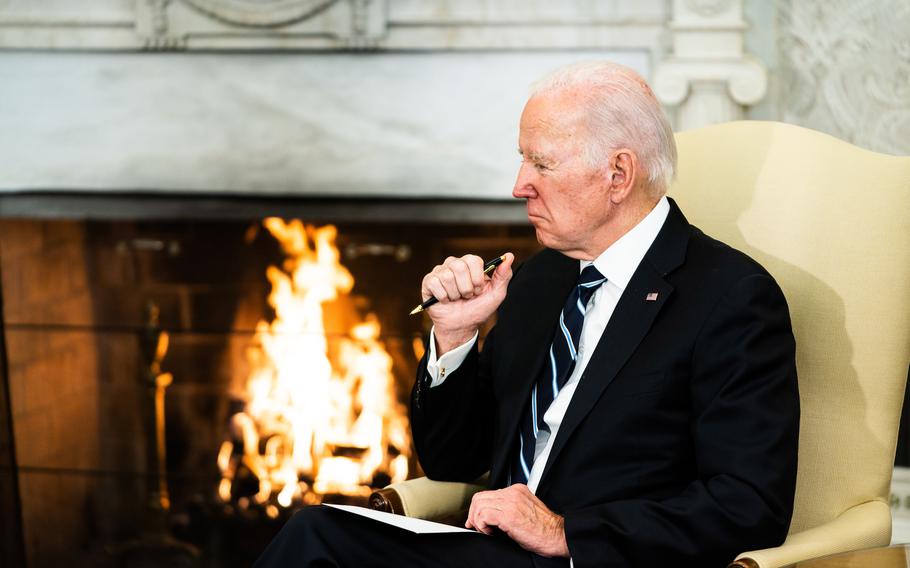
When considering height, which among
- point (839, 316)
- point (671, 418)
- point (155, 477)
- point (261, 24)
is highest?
point (261, 24)

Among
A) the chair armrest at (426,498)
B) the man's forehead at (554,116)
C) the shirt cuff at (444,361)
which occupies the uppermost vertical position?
the man's forehead at (554,116)

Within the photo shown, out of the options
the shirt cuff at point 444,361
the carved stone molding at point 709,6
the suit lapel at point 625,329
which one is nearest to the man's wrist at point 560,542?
the suit lapel at point 625,329

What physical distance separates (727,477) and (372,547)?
50 centimetres

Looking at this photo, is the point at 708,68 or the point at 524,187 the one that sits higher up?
the point at 708,68

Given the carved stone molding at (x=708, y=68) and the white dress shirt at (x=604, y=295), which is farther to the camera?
the carved stone molding at (x=708, y=68)

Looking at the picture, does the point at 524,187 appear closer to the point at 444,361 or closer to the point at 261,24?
the point at 444,361

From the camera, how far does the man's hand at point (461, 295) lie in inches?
63.7

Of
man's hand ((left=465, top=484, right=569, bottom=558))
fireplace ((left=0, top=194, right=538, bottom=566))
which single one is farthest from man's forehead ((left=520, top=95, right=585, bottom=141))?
fireplace ((left=0, top=194, right=538, bottom=566))

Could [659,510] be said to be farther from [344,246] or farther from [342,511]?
[344,246]

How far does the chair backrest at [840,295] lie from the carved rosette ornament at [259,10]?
148 centimetres

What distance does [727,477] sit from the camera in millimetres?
1390

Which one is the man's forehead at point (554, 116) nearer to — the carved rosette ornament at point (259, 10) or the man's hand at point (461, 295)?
the man's hand at point (461, 295)

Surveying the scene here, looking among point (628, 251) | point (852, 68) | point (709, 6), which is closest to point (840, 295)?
point (628, 251)

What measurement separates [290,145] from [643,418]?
164 centimetres
